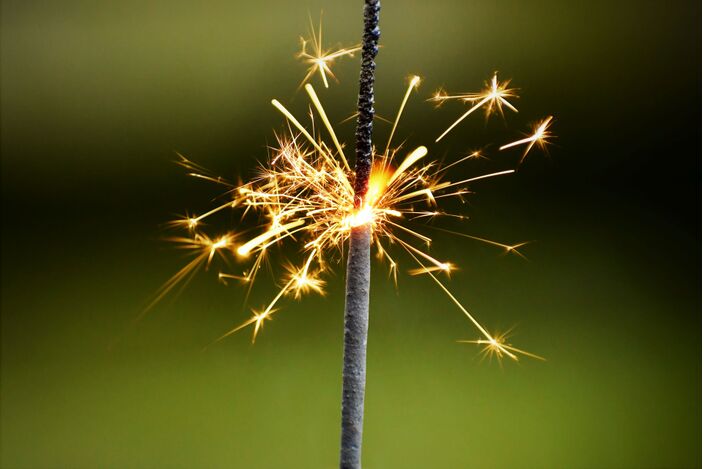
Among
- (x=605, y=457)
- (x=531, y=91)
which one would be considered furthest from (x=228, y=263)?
(x=605, y=457)

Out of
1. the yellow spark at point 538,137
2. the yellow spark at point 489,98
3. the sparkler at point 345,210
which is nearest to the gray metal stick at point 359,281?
the sparkler at point 345,210

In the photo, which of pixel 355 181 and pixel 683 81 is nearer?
pixel 355 181

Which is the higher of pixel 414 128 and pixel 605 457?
pixel 414 128

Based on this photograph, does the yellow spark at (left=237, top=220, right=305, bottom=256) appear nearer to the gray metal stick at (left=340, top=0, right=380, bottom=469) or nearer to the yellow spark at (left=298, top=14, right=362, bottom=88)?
the gray metal stick at (left=340, top=0, right=380, bottom=469)

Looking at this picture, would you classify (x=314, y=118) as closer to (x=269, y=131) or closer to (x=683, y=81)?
(x=269, y=131)

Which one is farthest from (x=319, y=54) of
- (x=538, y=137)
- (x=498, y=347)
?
(x=498, y=347)

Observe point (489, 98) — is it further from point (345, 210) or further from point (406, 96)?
point (345, 210)

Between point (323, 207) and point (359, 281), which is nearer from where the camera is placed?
point (359, 281)

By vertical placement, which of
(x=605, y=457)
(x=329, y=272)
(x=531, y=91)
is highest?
(x=531, y=91)
